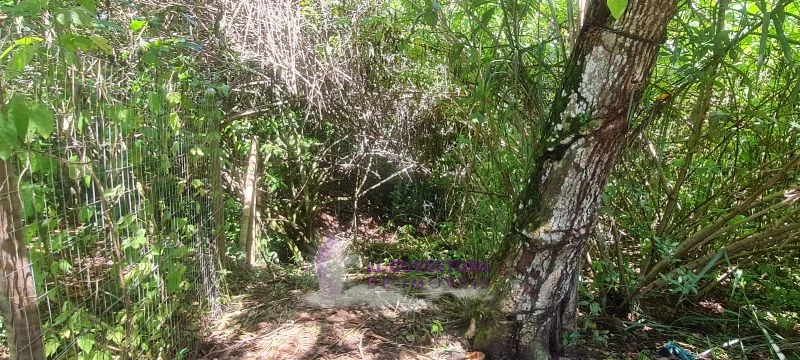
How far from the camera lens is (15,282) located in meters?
1.44

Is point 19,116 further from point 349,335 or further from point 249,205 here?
point 249,205

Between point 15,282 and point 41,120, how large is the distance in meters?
0.60

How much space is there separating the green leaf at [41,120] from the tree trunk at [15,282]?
32 centimetres

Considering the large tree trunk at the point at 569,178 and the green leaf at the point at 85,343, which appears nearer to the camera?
the green leaf at the point at 85,343

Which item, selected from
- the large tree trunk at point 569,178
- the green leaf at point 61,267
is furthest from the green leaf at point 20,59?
the large tree trunk at point 569,178

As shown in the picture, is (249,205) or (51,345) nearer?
(51,345)

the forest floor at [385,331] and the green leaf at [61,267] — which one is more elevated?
the green leaf at [61,267]

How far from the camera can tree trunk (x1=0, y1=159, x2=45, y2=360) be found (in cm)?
140

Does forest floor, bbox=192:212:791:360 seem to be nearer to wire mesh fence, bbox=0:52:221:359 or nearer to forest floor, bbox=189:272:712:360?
forest floor, bbox=189:272:712:360

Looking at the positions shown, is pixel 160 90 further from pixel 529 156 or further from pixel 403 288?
pixel 403 288

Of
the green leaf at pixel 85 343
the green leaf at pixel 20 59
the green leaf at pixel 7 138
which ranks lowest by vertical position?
the green leaf at pixel 85 343

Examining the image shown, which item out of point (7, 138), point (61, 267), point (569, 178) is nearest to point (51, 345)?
point (61, 267)

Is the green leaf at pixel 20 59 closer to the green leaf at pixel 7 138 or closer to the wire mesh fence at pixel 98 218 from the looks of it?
the wire mesh fence at pixel 98 218

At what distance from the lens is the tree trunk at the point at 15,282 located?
1.40 metres
